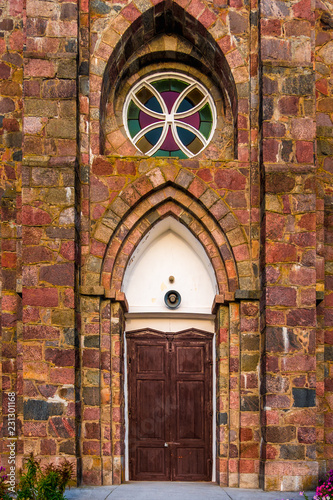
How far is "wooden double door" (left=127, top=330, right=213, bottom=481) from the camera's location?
8.34 meters

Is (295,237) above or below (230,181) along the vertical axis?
below

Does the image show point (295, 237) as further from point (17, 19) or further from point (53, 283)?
point (17, 19)

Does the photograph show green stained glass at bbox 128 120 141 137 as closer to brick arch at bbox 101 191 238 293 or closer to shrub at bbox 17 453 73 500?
brick arch at bbox 101 191 238 293

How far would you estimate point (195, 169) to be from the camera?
8336 millimetres

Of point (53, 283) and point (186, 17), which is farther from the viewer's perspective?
point (186, 17)

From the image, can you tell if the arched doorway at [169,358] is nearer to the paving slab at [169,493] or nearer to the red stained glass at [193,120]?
the paving slab at [169,493]

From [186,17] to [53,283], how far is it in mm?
4052

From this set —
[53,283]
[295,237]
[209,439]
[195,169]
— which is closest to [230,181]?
[195,169]

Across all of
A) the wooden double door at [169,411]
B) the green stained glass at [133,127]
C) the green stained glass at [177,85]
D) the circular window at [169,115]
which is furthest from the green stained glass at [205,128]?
the wooden double door at [169,411]

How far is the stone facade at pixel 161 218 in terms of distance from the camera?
754 centimetres

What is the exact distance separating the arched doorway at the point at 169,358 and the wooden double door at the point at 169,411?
13 millimetres

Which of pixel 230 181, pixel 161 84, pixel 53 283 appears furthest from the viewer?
pixel 161 84

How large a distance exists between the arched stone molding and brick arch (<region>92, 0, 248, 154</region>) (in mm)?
915

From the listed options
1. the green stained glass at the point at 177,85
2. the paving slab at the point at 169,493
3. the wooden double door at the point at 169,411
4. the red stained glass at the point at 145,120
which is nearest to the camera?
the paving slab at the point at 169,493
